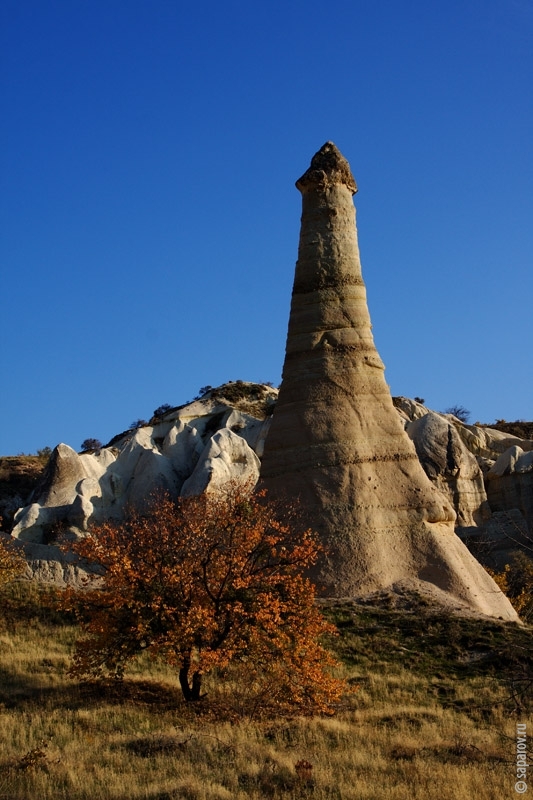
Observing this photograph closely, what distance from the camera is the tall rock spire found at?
22109 mm

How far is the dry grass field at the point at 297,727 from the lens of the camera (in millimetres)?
10609

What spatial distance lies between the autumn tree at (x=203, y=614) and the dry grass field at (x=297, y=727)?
2.21 feet

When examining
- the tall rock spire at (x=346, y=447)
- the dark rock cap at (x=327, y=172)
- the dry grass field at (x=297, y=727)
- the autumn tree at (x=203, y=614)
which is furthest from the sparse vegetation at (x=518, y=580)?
the autumn tree at (x=203, y=614)

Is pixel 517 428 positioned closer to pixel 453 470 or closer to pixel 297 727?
pixel 453 470

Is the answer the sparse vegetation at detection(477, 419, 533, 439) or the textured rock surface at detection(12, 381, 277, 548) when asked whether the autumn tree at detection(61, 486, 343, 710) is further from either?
the sparse vegetation at detection(477, 419, 533, 439)

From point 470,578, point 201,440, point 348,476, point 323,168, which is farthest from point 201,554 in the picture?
point 201,440

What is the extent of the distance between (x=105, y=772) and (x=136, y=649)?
4.09 meters

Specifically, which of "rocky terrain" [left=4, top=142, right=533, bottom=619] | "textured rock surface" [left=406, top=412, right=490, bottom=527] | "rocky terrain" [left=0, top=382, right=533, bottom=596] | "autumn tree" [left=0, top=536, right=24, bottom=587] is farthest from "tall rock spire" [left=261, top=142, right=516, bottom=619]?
"textured rock surface" [left=406, top=412, right=490, bottom=527]

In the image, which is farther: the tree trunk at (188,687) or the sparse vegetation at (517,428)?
the sparse vegetation at (517,428)

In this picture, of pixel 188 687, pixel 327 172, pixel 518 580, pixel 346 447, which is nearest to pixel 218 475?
pixel 518 580

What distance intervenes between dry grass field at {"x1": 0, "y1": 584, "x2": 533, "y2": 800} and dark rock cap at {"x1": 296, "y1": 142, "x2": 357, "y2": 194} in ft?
39.6

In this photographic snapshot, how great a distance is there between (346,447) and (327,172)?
8.22 meters

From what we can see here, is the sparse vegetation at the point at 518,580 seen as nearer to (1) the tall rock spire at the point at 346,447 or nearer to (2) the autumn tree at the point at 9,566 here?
(1) the tall rock spire at the point at 346,447

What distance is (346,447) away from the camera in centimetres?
2328
